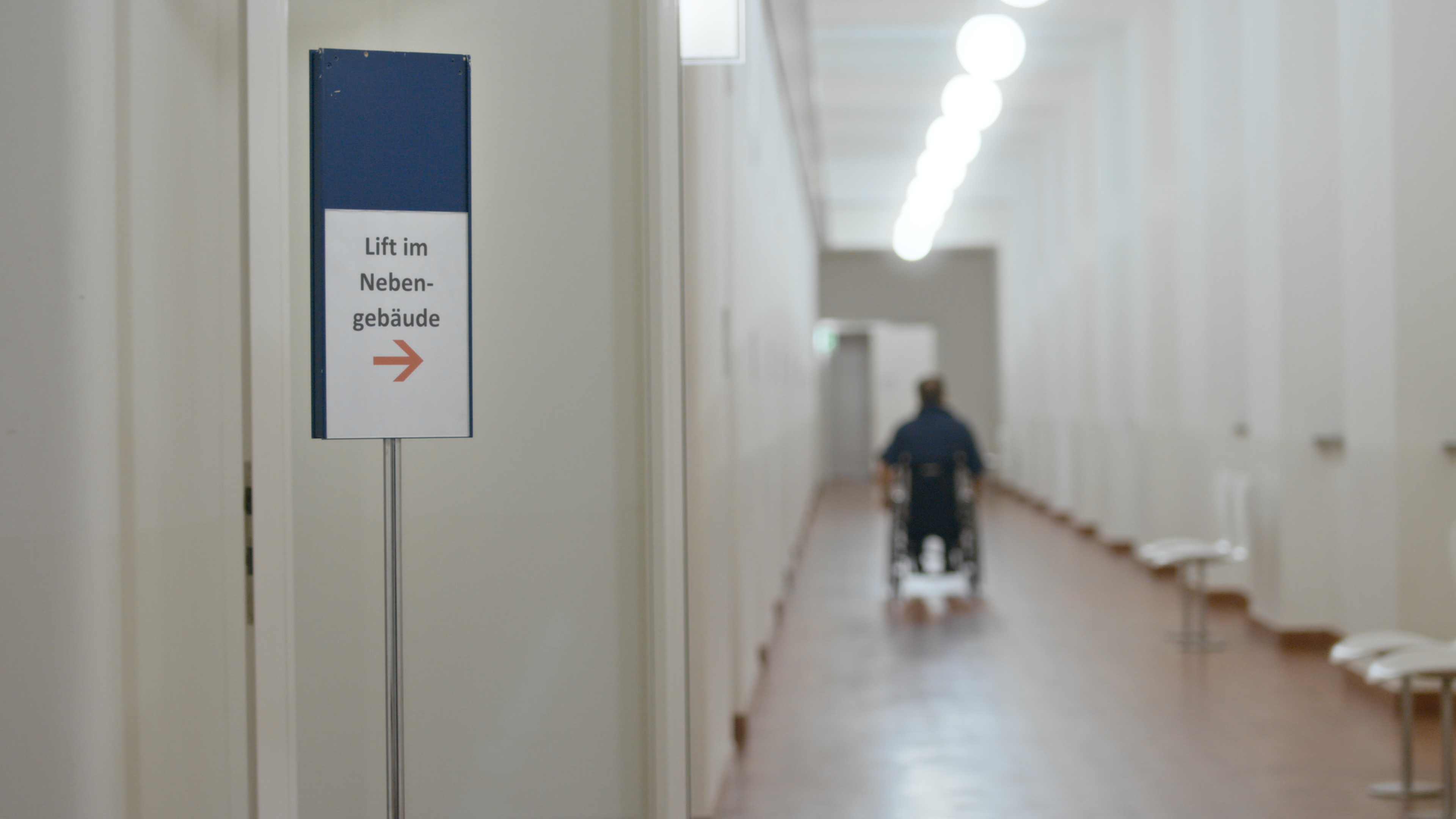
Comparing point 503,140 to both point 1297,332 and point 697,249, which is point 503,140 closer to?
point 697,249

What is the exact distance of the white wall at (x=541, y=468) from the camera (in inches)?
133

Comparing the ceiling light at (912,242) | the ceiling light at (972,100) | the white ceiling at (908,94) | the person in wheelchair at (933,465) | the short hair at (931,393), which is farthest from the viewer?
the ceiling light at (912,242)

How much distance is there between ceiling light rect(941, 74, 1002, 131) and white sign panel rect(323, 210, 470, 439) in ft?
23.0

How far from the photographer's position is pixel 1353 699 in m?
6.36

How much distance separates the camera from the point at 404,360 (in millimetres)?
2887

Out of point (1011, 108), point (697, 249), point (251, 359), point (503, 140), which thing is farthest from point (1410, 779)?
point (1011, 108)

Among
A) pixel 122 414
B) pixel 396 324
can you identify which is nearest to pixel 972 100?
pixel 396 324

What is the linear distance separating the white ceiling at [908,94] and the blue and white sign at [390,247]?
8377 millimetres

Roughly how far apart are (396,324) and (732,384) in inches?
127

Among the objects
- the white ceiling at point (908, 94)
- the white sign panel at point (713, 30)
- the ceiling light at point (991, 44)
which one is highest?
the white ceiling at point (908, 94)

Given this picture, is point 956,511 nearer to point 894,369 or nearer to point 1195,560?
point 1195,560

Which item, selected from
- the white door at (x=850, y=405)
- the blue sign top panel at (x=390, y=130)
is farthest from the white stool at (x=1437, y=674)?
the white door at (x=850, y=405)

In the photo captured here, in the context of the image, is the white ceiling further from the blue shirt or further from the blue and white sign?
the blue and white sign

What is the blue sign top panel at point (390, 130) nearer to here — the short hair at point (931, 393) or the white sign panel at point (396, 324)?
the white sign panel at point (396, 324)
